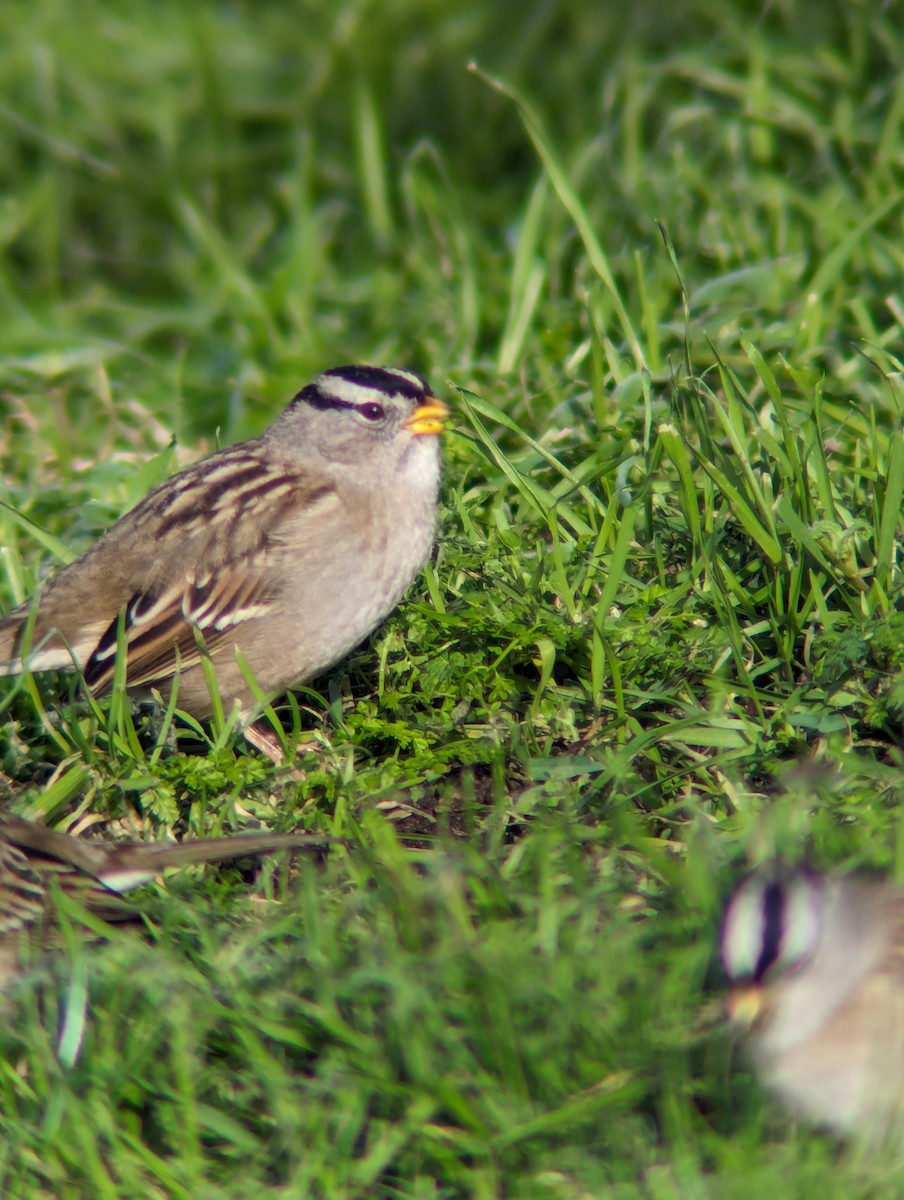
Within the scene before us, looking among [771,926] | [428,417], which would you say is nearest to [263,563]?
[428,417]

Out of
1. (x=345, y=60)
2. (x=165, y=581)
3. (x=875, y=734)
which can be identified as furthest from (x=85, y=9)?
(x=875, y=734)

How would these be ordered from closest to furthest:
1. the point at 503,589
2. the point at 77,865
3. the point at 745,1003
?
the point at 745,1003
the point at 77,865
the point at 503,589

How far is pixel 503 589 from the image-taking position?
185 inches

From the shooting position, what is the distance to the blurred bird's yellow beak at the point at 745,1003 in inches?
119

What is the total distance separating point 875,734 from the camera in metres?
4.27

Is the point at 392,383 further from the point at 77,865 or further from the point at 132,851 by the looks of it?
the point at 77,865

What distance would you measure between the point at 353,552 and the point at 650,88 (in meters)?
3.64

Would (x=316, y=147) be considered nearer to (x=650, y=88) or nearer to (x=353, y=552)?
(x=650, y=88)

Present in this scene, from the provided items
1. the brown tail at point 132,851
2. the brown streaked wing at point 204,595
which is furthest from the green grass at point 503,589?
the brown streaked wing at point 204,595

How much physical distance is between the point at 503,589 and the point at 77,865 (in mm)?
1508

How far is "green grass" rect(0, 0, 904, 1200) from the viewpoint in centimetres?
322

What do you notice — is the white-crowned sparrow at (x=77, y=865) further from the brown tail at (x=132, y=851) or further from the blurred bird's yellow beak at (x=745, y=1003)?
the blurred bird's yellow beak at (x=745, y=1003)

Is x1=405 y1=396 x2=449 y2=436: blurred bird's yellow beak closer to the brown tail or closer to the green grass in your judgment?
the green grass

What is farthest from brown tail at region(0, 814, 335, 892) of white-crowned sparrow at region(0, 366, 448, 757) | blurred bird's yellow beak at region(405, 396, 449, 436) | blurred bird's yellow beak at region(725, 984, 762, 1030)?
blurred bird's yellow beak at region(405, 396, 449, 436)
